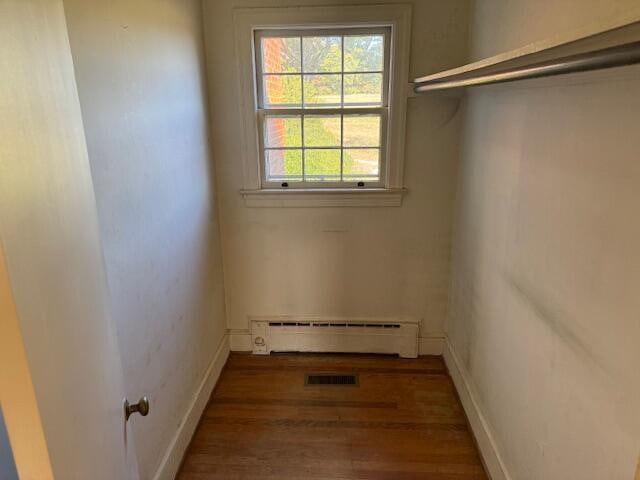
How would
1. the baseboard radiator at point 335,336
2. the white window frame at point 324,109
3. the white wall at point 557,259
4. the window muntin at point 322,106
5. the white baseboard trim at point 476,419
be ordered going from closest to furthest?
the white wall at point 557,259
the white baseboard trim at point 476,419
the white window frame at point 324,109
the window muntin at point 322,106
the baseboard radiator at point 335,336

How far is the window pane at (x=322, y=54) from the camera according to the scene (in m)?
2.46

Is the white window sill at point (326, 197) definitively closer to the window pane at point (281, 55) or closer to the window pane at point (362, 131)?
the window pane at point (362, 131)

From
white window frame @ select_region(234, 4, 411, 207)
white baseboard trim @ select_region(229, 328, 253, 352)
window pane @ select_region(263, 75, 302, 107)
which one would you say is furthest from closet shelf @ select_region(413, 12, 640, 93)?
white baseboard trim @ select_region(229, 328, 253, 352)

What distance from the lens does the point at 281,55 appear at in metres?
2.50

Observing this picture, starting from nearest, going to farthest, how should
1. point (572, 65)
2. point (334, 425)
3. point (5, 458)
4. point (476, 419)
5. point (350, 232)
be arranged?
point (572, 65) → point (5, 458) → point (476, 419) → point (334, 425) → point (350, 232)

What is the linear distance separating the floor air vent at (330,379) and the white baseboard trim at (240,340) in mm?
494

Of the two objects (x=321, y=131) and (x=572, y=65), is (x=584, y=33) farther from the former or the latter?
(x=321, y=131)

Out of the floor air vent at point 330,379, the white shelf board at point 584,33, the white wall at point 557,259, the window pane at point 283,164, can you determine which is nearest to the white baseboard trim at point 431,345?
the floor air vent at point 330,379

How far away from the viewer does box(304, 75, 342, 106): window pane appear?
2.52 metres

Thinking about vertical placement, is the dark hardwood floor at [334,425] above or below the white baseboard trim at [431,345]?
below

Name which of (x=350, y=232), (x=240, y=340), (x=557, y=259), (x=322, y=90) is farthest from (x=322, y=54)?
(x=240, y=340)

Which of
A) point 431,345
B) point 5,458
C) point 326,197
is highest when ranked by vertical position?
point 326,197

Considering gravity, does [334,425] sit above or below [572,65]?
below

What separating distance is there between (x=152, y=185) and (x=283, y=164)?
1.06m
